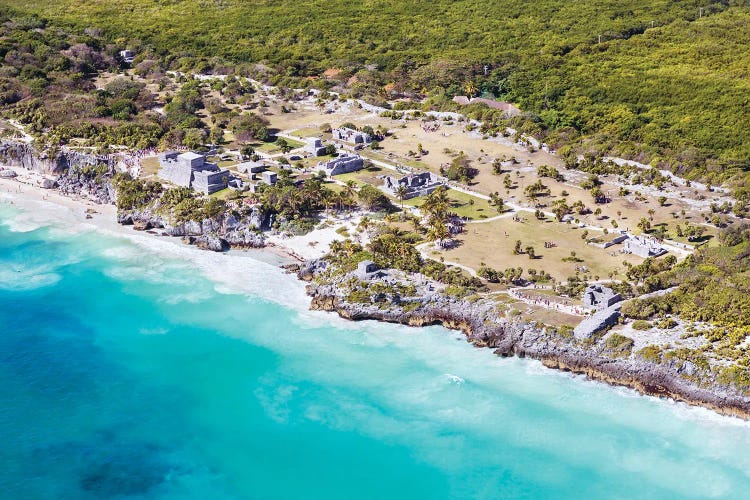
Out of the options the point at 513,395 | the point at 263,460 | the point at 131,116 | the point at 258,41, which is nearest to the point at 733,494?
the point at 513,395

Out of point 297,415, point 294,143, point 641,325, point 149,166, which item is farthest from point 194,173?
point 641,325

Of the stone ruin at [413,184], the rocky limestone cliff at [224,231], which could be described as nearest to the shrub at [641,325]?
the stone ruin at [413,184]

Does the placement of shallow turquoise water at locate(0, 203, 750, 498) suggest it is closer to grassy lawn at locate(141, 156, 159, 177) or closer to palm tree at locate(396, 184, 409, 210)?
palm tree at locate(396, 184, 409, 210)

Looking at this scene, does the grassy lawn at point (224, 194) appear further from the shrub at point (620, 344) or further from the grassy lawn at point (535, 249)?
the shrub at point (620, 344)

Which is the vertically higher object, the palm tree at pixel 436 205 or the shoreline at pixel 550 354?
the palm tree at pixel 436 205

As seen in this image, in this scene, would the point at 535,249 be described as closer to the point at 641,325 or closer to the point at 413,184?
the point at 641,325

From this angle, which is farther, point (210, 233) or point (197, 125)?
point (197, 125)

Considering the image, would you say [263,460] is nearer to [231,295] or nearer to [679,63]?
[231,295]

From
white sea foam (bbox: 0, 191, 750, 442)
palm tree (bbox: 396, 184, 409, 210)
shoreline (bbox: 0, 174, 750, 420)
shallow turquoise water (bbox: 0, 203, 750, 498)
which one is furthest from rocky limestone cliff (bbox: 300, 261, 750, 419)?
palm tree (bbox: 396, 184, 409, 210)
